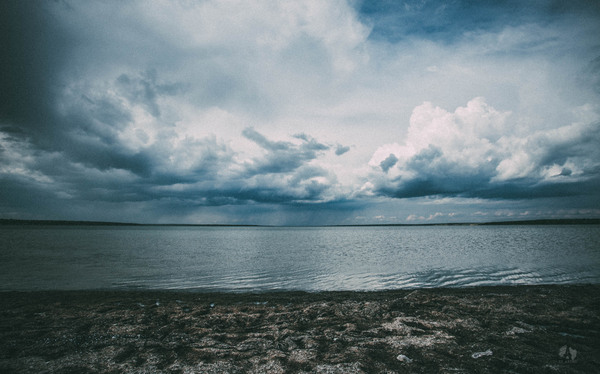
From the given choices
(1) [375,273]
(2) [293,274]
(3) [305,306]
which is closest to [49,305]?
(3) [305,306]

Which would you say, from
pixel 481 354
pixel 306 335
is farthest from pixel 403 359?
pixel 306 335

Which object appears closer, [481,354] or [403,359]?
[403,359]

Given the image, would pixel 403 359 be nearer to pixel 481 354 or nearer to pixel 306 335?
pixel 481 354

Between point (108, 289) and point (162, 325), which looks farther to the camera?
point (108, 289)

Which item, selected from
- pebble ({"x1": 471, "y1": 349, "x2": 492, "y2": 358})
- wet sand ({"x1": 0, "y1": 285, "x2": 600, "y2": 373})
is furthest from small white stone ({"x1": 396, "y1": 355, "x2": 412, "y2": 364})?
pebble ({"x1": 471, "y1": 349, "x2": 492, "y2": 358})

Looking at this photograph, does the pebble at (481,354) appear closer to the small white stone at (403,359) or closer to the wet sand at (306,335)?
the wet sand at (306,335)

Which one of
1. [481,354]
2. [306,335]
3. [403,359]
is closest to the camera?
[403,359]

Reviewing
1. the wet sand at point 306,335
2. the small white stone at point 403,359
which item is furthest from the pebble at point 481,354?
the small white stone at point 403,359

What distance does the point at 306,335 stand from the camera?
8805 mm

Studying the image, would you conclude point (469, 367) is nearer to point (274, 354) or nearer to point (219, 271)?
point (274, 354)

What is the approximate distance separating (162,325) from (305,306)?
5.98m

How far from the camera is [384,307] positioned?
38.4 ft

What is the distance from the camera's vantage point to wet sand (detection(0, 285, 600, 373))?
6840 millimetres

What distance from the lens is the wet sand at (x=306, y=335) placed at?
22.4 ft
